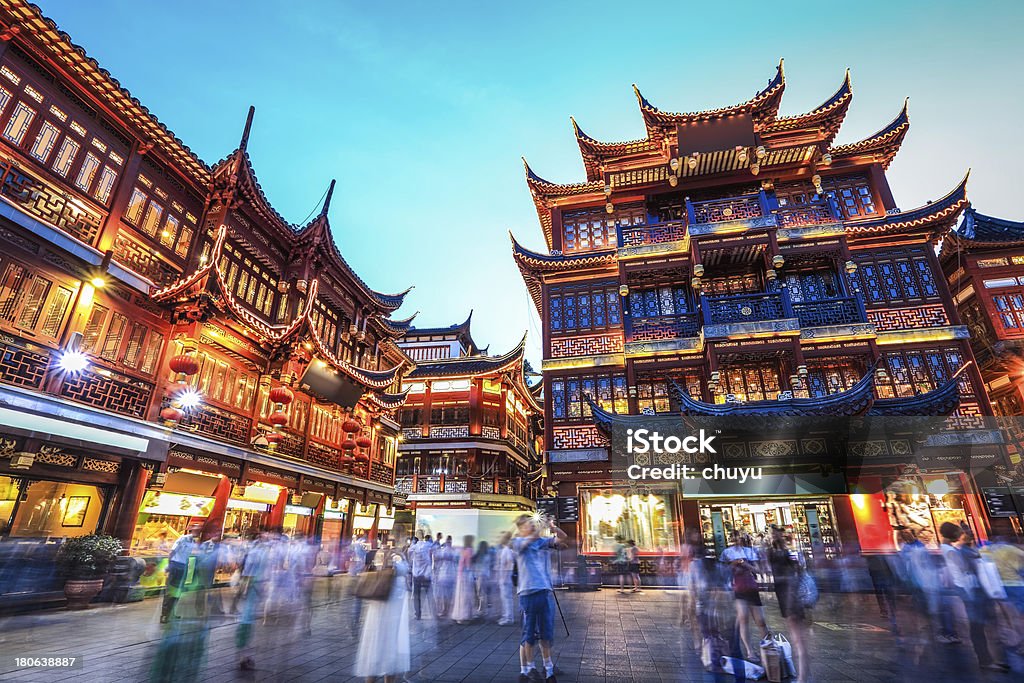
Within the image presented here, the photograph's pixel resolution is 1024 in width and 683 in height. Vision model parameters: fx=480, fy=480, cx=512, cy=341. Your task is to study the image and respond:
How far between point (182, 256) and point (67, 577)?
8.61 m

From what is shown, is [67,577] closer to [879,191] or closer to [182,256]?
[182,256]

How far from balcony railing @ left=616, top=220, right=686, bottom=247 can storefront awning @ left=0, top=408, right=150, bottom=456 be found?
695 inches

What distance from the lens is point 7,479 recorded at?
1059 cm

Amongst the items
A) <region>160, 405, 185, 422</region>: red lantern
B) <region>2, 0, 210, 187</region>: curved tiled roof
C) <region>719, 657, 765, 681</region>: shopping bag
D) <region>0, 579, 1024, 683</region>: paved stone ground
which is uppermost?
<region>2, 0, 210, 187</region>: curved tiled roof

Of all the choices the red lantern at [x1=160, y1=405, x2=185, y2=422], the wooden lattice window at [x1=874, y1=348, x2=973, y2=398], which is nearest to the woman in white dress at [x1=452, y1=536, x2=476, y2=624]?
the red lantern at [x1=160, y1=405, x2=185, y2=422]

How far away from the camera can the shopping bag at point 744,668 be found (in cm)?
569

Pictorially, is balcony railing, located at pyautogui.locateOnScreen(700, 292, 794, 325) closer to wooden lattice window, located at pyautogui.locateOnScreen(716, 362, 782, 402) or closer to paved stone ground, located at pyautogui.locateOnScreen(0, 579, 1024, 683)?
wooden lattice window, located at pyautogui.locateOnScreen(716, 362, 782, 402)

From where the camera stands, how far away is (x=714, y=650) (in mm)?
6375

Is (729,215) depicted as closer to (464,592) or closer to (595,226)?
(595,226)

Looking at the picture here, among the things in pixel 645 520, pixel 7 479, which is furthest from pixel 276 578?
pixel 645 520

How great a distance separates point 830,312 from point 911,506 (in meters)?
7.10

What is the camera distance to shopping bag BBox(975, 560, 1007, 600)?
20.6 feet

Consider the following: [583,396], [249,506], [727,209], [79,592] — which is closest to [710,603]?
[79,592]

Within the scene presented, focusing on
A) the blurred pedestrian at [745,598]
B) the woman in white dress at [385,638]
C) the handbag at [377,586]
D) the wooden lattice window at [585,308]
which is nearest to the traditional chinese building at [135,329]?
the handbag at [377,586]
